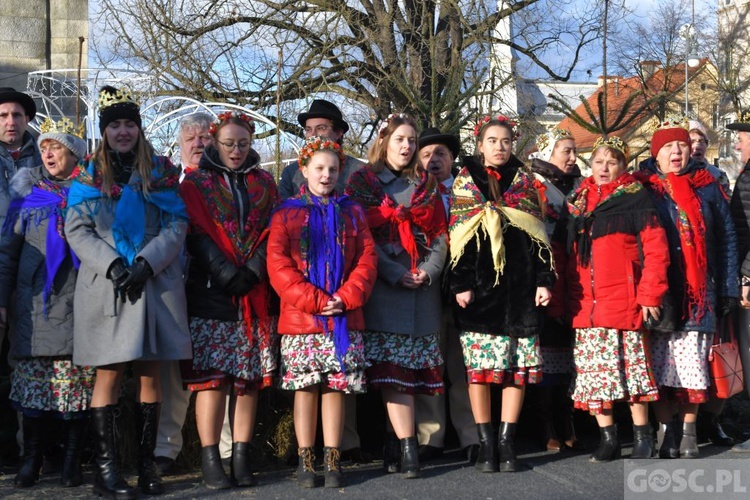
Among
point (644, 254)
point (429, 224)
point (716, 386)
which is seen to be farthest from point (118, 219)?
point (716, 386)

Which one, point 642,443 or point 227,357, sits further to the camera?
point 642,443

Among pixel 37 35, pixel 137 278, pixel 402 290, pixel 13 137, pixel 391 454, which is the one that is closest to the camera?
pixel 137 278

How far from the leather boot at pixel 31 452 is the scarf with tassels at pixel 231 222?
1.33 metres

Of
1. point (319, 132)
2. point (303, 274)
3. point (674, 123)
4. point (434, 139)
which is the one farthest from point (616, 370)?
point (319, 132)

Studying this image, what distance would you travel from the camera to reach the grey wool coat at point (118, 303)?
500 centimetres

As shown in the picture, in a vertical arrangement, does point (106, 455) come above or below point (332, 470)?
above

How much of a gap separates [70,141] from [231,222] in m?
1.07

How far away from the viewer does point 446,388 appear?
6480mm

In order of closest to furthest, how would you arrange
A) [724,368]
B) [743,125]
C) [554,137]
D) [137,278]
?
1. [137,278]
2. [724,368]
3. [743,125]
4. [554,137]

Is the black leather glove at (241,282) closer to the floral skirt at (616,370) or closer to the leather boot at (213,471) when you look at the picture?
the leather boot at (213,471)

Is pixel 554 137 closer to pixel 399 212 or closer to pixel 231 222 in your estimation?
pixel 399 212

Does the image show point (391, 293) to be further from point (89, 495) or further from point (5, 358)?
point (5, 358)

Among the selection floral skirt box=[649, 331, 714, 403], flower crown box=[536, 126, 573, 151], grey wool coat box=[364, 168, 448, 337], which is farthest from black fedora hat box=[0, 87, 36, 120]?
floral skirt box=[649, 331, 714, 403]

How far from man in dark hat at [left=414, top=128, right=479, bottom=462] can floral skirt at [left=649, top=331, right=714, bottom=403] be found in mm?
1283
